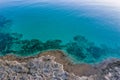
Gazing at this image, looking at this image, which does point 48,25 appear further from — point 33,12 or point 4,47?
point 4,47

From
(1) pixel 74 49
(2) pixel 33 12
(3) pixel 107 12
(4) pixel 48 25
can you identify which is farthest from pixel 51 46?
(3) pixel 107 12

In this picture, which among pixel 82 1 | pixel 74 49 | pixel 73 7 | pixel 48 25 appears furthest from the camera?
pixel 82 1

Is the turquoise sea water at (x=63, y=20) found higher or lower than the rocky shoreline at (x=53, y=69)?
higher

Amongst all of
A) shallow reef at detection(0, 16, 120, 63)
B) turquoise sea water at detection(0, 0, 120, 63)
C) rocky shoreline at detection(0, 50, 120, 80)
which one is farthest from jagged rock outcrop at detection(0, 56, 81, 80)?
turquoise sea water at detection(0, 0, 120, 63)

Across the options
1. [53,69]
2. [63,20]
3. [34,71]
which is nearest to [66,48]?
[53,69]

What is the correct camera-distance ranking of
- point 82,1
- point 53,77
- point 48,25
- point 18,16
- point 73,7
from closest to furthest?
point 53,77, point 48,25, point 18,16, point 73,7, point 82,1

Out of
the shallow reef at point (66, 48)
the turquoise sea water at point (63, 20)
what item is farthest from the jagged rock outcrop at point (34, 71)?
the turquoise sea water at point (63, 20)

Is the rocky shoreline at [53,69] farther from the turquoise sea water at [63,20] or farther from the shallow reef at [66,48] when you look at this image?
the turquoise sea water at [63,20]
